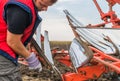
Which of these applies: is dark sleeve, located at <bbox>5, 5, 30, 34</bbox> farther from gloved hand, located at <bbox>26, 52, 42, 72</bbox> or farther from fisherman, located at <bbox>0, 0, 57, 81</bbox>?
gloved hand, located at <bbox>26, 52, 42, 72</bbox>

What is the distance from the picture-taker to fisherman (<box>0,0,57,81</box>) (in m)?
4.12

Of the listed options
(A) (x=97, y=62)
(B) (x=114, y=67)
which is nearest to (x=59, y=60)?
(A) (x=97, y=62)

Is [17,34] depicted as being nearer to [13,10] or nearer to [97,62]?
[13,10]

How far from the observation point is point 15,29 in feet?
13.6

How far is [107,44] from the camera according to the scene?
8758mm

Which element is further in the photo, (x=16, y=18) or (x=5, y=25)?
(x=5, y=25)

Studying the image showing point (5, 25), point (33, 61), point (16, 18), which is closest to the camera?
point (16, 18)

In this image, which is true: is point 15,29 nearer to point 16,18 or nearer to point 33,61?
point 16,18

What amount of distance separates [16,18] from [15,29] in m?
0.13

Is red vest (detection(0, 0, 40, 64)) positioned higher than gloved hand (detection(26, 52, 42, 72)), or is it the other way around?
red vest (detection(0, 0, 40, 64))

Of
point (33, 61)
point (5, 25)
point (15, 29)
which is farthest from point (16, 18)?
point (33, 61)

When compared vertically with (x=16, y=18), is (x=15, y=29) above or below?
below

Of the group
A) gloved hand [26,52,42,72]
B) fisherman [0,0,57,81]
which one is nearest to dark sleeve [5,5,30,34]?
fisherman [0,0,57,81]

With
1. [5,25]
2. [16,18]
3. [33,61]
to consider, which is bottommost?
[33,61]
